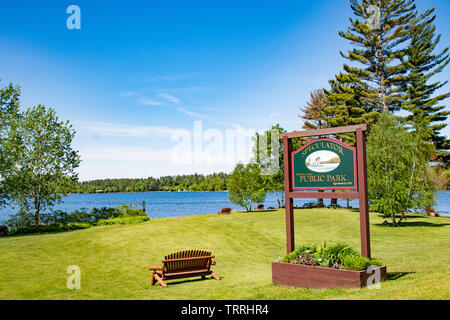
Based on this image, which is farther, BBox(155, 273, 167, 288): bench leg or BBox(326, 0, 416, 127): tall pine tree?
BBox(326, 0, 416, 127): tall pine tree

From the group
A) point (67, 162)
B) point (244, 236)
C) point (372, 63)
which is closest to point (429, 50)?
point (372, 63)

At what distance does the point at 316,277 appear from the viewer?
821 centimetres

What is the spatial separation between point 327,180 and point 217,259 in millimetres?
6911

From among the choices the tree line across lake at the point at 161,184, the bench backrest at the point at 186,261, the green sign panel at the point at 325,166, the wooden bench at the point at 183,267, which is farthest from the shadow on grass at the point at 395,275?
the tree line across lake at the point at 161,184

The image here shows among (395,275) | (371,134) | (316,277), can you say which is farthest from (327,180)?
(371,134)

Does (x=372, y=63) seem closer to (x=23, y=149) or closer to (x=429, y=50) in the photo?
(x=429, y=50)

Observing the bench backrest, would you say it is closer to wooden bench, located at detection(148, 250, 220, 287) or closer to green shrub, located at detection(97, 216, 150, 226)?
wooden bench, located at detection(148, 250, 220, 287)

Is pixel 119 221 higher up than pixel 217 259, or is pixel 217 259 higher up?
pixel 119 221

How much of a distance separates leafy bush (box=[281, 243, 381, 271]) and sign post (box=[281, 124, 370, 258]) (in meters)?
0.64

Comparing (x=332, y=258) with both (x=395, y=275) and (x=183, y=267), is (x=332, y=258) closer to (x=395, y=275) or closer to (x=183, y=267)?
(x=395, y=275)

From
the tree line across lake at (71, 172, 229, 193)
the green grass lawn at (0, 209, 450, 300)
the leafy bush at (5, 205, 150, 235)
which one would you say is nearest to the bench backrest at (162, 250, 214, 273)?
the green grass lawn at (0, 209, 450, 300)

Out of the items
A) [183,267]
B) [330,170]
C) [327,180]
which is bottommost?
[183,267]

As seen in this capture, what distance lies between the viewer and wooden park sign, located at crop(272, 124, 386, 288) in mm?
8102

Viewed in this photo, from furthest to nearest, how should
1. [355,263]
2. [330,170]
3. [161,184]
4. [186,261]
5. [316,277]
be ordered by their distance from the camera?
[161,184], [186,261], [330,170], [316,277], [355,263]
